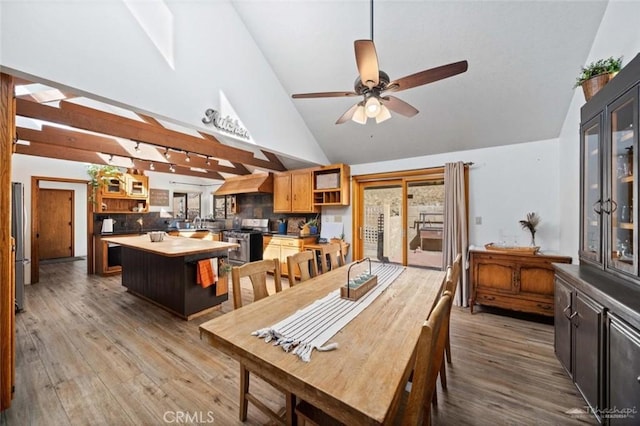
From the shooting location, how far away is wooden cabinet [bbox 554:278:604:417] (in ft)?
5.00

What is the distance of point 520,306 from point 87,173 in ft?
27.4

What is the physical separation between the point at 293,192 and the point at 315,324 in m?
4.21

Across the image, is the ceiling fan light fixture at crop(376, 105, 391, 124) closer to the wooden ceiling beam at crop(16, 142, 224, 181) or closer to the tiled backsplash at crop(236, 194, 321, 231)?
the tiled backsplash at crop(236, 194, 321, 231)

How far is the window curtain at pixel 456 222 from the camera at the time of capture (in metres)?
3.59

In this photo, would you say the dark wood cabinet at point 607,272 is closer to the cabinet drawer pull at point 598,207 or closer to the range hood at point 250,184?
the cabinet drawer pull at point 598,207

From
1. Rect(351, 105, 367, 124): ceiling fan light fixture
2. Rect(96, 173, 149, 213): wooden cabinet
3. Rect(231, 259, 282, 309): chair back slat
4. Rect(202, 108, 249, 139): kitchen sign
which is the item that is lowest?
Rect(231, 259, 282, 309): chair back slat

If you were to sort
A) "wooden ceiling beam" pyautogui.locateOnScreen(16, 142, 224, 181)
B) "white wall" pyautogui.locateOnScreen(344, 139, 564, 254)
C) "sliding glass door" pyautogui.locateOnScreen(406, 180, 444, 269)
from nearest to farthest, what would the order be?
"white wall" pyautogui.locateOnScreen(344, 139, 564, 254)
"wooden ceiling beam" pyautogui.locateOnScreen(16, 142, 224, 181)
"sliding glass door" pyautogui.locateOnScreen(406, 180, 444, 269)

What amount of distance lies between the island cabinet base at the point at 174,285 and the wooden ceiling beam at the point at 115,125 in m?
1.63

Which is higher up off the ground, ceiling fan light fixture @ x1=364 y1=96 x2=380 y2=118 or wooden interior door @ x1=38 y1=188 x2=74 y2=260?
ceiling fan light fixture @ x1=364 y1=96 x2=380 y2=118

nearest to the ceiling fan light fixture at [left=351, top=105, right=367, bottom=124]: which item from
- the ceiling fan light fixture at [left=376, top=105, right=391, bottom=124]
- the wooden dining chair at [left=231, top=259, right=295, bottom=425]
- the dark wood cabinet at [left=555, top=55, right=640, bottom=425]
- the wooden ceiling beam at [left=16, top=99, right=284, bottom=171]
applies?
the ceiling fan light fixture at [left=376, top=105, right=391, bottom=124]

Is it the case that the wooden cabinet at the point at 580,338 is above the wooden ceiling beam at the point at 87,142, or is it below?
below

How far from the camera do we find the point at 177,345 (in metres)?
2.54

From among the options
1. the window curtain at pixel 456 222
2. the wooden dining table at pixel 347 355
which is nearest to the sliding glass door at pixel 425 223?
the window curtain at pixel 456 222

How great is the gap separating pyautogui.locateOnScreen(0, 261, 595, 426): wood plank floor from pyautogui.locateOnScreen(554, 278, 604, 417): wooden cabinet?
0.74 ft
